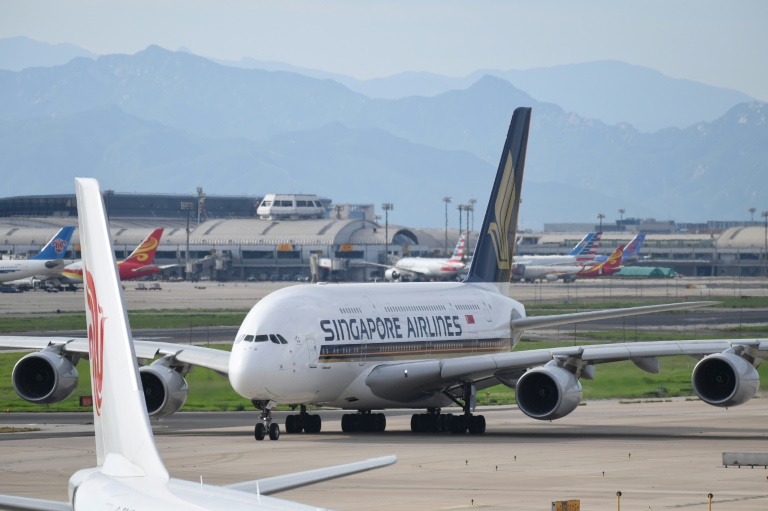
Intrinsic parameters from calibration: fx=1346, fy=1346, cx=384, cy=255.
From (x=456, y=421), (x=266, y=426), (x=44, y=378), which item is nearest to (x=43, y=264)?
(x=44, y=378)

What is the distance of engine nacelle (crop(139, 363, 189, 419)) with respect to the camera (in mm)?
33875

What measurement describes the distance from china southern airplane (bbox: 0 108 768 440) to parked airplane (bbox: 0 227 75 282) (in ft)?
317

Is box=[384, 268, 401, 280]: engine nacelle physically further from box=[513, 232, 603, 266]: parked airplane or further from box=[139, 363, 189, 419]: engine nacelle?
box=[139, 363, 189, 419]: engine nacelle

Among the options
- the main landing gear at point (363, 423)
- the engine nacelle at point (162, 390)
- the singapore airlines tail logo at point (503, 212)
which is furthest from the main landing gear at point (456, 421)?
the singapore airlines tail logo at point (503, 212)

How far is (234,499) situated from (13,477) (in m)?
16.2

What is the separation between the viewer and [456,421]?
35.9 metres

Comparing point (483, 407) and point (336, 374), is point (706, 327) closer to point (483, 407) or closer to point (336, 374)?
point (483, 407)

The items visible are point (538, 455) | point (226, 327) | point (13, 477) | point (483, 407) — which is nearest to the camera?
point (13, 477)

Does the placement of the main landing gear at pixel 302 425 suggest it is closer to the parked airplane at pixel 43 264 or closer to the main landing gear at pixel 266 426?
the main landing gear at pixel 266 426

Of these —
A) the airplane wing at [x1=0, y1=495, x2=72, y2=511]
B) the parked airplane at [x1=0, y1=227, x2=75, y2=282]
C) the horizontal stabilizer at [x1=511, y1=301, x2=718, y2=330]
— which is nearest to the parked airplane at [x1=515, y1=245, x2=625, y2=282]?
the parked airplane at [x1=0, y1=227, x2=75, y2=282]

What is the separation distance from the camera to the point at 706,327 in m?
82.1

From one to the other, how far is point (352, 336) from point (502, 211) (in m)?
9.18

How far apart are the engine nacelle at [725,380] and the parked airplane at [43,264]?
10365 cm

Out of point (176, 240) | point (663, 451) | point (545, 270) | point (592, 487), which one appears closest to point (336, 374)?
point (663, 451)
